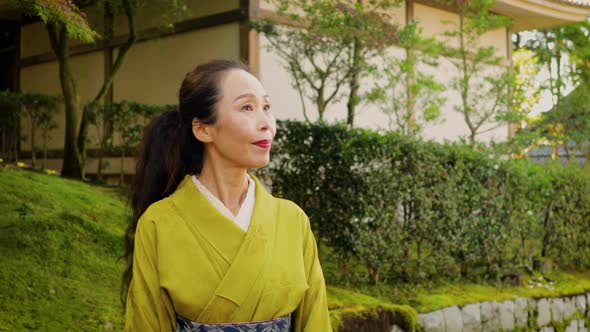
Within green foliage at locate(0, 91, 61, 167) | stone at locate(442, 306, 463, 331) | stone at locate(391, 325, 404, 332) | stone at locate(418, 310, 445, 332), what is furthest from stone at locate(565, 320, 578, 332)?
green foliage at locate(0, 91, 61, 167)

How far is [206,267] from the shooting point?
222 centimetres

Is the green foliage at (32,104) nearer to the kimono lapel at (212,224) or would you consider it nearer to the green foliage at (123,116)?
the green foliage at (123,116)

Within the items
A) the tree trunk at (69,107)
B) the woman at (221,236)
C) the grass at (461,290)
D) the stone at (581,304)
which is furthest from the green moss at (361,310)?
the tree trunk at (69,107)

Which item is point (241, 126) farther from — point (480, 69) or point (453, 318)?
point (480, 69)

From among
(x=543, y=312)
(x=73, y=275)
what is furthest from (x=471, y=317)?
(x=73, y=275)

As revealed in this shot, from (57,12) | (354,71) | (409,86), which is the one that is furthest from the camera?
(409,86)

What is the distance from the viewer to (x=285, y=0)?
360 inches

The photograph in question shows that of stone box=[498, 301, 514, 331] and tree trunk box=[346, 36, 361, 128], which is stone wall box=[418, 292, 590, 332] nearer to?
stone box=[498, 301, 514, 331]

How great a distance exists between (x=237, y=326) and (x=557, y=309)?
6.26 m

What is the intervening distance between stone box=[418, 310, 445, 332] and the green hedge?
64cm

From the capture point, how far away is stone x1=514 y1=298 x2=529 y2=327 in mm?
7055

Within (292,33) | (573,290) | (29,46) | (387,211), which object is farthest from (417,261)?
(29,46)

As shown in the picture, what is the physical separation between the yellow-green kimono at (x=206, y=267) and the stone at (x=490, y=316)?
4711 mm

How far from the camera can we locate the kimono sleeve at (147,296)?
222cm
